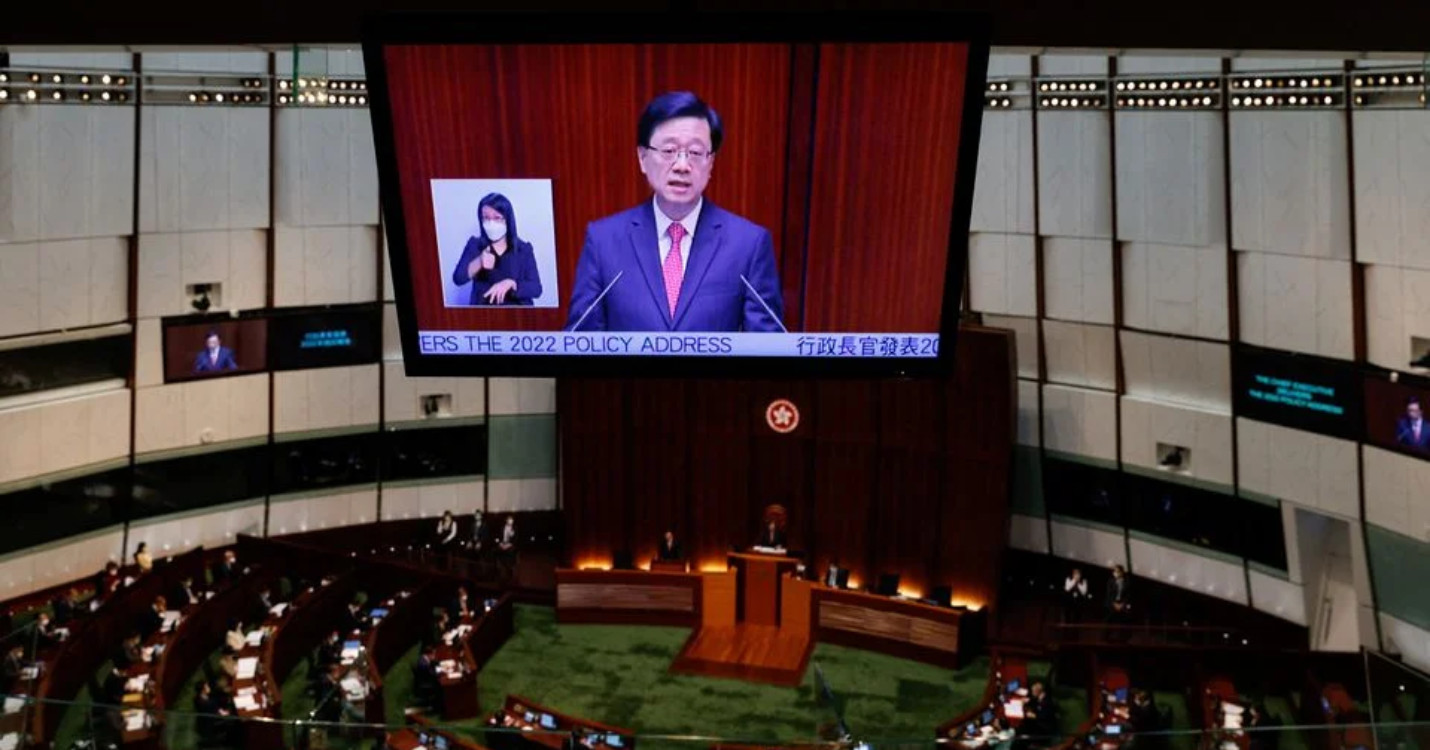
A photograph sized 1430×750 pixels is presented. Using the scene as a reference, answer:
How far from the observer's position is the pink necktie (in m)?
5.76

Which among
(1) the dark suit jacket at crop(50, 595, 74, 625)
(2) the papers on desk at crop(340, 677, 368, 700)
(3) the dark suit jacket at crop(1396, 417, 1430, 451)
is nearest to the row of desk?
(2) the papers on desk at crop(340, 677, 368, 700)

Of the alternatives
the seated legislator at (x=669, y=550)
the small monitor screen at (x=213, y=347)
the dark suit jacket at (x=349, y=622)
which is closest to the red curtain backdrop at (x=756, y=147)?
the dark suit jacket at (x=349, y=622)

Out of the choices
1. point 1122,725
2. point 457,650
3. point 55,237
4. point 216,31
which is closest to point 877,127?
point 216,31

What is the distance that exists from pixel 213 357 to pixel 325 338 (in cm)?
121

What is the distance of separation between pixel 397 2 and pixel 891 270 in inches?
78.8

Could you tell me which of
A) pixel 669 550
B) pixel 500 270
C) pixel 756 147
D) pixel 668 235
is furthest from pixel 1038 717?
pixel 756 147

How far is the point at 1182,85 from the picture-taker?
14125mm

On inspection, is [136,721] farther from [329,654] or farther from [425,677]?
[425,677]

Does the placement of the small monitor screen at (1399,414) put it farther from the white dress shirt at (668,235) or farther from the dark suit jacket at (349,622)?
the dark suit jacket at (349,622)

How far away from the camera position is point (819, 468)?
53.6 feet

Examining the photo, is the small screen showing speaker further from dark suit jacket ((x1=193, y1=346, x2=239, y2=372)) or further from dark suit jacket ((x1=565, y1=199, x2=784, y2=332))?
dark suit jacket ((x1=565, y1=199, x2=784, y2=332))

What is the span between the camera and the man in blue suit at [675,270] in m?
5.72

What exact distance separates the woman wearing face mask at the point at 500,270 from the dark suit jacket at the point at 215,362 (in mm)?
11544

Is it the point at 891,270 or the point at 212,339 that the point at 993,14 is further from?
the point at 212,339
